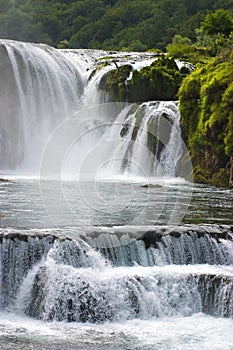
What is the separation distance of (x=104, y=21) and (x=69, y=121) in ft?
103

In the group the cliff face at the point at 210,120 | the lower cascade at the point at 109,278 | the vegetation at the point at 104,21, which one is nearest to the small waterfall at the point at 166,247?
the lower cascade at the point at 109,278

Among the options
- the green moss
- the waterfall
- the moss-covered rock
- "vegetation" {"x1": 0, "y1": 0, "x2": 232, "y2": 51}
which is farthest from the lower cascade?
"vegetation" {"x1": 0, "y1": 0, "x2": 232, "y2": 51}

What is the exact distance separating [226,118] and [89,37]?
3951 cm

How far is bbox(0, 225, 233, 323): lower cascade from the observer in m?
11.7

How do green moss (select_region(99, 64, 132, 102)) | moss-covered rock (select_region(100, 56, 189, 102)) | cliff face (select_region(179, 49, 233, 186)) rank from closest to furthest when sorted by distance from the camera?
cliff face (select_region(179, 49, 233, 186)) < moss-covered rock (select_region(100, 56, 189, 102)) < green moss (select_region(99, 64, 132, 102))

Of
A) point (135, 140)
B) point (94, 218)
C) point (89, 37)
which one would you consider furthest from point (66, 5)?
point (94, 218)

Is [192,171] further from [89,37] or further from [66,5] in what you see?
[66,5]

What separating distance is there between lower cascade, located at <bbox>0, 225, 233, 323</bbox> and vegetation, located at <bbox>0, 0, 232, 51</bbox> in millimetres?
44576

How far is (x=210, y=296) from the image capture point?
1198cm

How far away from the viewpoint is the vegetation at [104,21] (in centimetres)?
5988

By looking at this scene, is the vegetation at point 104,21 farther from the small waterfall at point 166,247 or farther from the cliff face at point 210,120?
the small waterfall at point 166,247

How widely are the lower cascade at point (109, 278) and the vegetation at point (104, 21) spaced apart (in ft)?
146

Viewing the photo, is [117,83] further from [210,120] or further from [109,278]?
[109,278]

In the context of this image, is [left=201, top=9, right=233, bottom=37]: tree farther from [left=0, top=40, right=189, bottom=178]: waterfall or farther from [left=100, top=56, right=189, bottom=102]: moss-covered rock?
[left=100, top=56, right=189, bottom=102]: moss-covered rock
